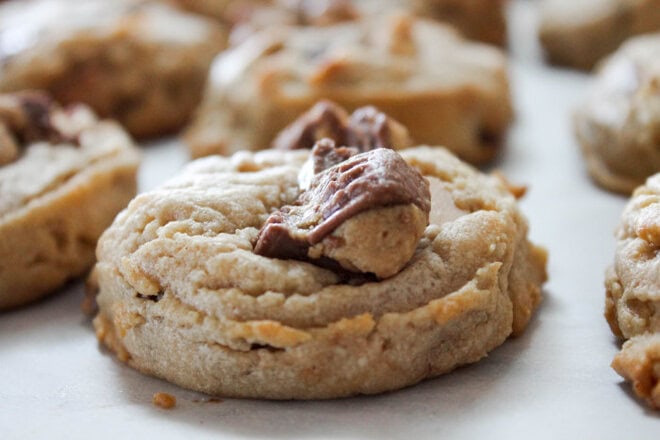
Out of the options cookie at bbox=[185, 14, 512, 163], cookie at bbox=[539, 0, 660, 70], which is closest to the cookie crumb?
cookie at bbox=[185, 14, 512, 163]

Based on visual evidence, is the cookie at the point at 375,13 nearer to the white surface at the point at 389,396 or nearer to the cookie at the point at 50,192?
the cookie at the point at 50,192

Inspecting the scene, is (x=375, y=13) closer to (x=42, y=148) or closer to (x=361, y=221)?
(x=42, y=148)

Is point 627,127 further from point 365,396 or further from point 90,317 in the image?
point 90,317

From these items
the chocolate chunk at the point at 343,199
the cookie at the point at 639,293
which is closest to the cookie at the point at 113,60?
the chocolate chunk at the point at 343,199

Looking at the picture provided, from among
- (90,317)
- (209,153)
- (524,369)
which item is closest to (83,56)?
(209,153)

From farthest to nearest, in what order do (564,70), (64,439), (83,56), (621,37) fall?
→ (564,70)
(621,37)
(83,56)
(64,439)

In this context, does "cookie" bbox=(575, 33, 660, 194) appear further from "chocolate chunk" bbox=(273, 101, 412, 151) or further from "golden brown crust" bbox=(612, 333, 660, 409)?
"golden brown crust" bbox=(612, 333, 660, 409)
